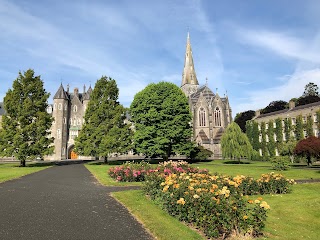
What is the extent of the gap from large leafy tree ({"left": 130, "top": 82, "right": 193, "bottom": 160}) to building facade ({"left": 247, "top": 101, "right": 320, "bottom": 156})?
81.5ft

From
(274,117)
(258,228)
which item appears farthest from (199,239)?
(274,117)

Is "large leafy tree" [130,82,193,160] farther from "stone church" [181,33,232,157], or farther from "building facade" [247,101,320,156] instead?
"stone church" [181,33,232,157]

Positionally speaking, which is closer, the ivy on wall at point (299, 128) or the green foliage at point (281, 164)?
the green foliage at point (281, 164)

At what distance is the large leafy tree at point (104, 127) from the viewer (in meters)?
38.4

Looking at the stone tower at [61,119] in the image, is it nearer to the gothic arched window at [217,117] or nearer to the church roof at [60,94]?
the church roof at [60,94]

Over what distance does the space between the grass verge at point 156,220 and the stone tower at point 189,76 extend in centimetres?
8380

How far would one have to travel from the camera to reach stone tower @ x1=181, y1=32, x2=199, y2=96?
9388 cm

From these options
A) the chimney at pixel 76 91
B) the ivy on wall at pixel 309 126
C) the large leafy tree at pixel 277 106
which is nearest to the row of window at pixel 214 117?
the large leafy tree at pixel 277 106

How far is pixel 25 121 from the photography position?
36.6 m

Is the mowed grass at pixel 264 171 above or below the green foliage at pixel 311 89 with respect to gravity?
below

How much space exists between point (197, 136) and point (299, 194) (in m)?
57.1

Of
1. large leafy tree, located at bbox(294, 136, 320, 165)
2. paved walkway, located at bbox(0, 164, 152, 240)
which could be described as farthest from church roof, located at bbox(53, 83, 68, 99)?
paved walkway, located at bbox(0, 164, 152, 240)

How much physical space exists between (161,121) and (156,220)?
1244 inches

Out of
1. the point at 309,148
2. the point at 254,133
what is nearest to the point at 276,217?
the point at 309,148
